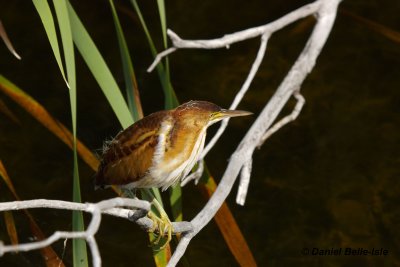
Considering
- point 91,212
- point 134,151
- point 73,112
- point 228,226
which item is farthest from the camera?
point 228,226

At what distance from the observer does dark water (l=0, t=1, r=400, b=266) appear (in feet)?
12.8

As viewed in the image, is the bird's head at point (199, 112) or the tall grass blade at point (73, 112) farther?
the bird's head at point (199, 112)

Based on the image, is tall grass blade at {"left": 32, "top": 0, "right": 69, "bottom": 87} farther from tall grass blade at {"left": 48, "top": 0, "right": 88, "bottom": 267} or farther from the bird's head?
the bird's head

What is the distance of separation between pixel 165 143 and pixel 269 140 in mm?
2233

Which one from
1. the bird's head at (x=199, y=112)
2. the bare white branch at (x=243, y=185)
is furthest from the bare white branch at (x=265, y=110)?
the bird's head at (x=199, y=112)

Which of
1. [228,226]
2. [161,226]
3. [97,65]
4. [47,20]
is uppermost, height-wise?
[47,20]

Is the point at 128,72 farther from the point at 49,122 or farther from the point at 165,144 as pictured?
the point at 49,122

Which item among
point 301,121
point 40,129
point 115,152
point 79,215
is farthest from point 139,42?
point 79,215

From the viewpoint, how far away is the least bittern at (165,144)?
2252 millimetres

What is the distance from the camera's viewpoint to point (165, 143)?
7.51 feet

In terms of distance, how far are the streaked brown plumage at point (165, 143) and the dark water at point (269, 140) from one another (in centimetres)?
159

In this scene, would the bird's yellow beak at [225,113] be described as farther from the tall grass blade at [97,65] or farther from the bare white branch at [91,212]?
the bare white branch at [91,212]

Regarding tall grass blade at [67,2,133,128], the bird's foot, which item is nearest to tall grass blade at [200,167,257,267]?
the bird's foot

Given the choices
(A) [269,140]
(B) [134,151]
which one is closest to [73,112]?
(B) [134,151]
